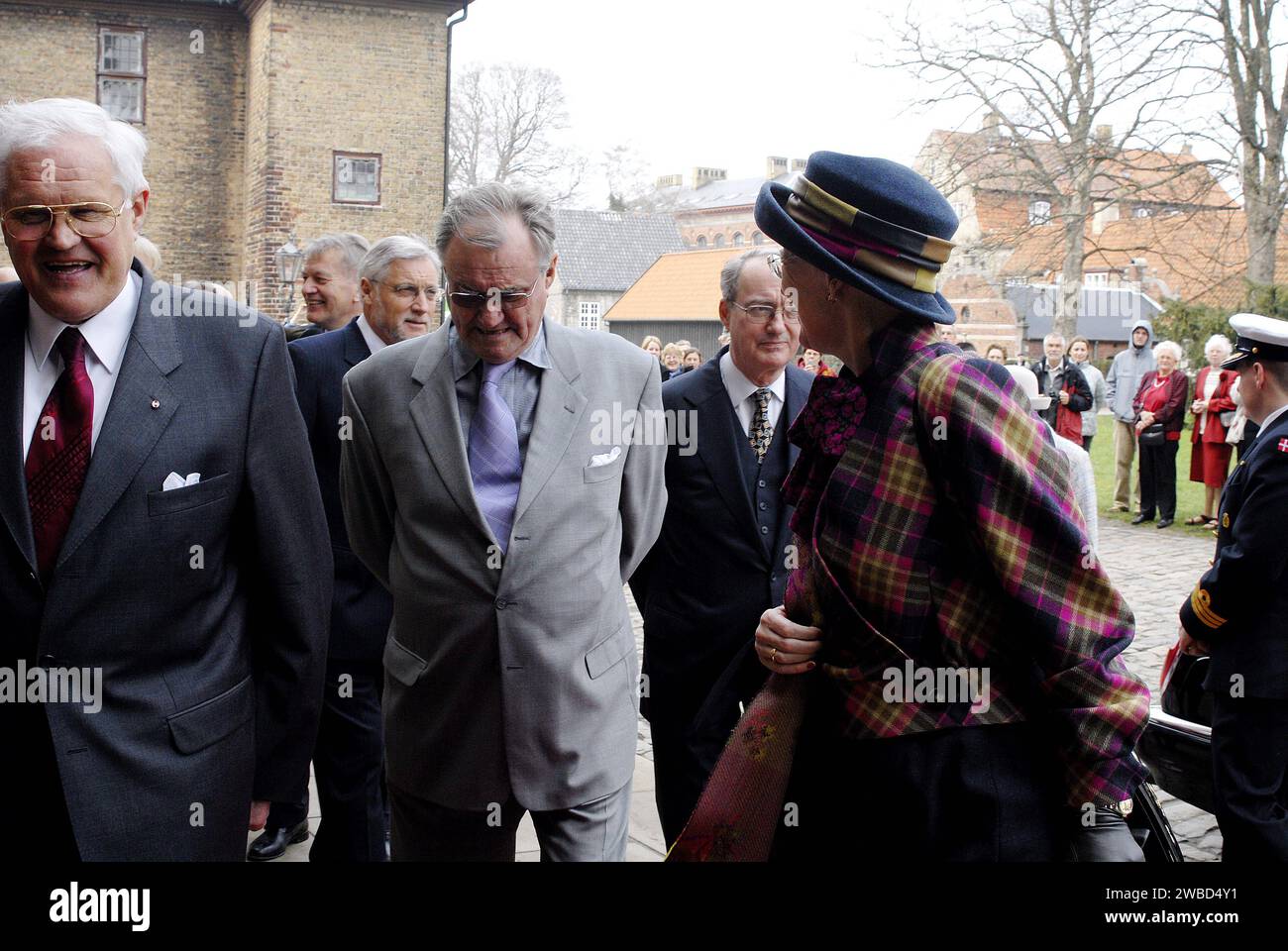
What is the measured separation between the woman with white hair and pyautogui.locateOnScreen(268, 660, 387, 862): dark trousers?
12105mm

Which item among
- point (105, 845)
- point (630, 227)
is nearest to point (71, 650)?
point (105, 845)

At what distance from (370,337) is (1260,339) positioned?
3236 mm

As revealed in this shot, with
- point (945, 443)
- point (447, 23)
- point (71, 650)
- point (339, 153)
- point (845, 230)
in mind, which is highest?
point (447, 23)

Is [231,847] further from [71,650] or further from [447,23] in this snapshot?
[447,23]

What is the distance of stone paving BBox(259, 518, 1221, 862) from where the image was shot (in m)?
5.11

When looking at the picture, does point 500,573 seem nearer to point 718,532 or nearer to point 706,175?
point 718,532

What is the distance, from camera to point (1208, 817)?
5551 mm

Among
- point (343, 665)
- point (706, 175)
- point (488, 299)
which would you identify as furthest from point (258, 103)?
point (706, 175)

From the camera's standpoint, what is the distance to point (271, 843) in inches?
203

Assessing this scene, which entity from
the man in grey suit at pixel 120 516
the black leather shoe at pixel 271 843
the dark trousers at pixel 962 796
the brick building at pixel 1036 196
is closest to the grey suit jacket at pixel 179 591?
the man in grey suit at pixel 120 516

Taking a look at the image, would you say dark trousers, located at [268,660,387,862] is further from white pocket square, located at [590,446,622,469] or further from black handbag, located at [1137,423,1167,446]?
black handbag, located at [1137,423,1167,446]

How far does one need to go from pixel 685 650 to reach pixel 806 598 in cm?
182

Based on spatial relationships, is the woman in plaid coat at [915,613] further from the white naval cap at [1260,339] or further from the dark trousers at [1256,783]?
the white naval cap at [1260,339]

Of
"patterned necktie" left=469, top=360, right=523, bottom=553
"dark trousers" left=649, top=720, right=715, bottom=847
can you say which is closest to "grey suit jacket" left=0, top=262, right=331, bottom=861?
"patterned necktie" left=469, top=360, right=523, bottom=553
